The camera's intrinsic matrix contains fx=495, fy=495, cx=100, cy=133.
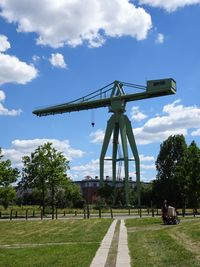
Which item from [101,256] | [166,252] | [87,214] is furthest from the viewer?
[87,214]

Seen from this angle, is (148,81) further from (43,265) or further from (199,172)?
(43,265)

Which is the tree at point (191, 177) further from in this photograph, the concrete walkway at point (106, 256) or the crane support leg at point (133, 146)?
the concrete walkway at point (106, 256)

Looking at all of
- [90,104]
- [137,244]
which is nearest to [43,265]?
[137,244]

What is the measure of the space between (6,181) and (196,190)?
76.8 feet

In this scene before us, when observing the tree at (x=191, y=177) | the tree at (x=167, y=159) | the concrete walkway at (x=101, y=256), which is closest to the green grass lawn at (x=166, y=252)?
the concrete walkway at (x=101, y=256)

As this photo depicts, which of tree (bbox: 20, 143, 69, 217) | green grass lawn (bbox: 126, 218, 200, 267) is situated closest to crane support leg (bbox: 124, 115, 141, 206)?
tree (bbox: 20, 143, 69, 217)

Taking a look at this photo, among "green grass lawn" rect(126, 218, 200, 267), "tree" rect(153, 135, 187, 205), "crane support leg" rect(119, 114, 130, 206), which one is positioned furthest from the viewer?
"tree" rect(153, 135, 187, 205)

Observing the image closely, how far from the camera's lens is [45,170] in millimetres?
63375

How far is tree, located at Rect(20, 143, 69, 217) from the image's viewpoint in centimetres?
6341

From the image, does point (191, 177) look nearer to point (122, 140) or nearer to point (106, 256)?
point (122, 140)

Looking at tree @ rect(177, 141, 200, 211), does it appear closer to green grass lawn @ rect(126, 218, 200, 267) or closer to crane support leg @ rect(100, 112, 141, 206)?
crane support leg @ rect(100, 112, 141, 206)

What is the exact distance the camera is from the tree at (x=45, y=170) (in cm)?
6341

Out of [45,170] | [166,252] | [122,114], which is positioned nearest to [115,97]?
[122,114]

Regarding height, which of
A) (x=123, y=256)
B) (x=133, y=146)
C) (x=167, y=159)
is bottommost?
(x=123, y=256)
